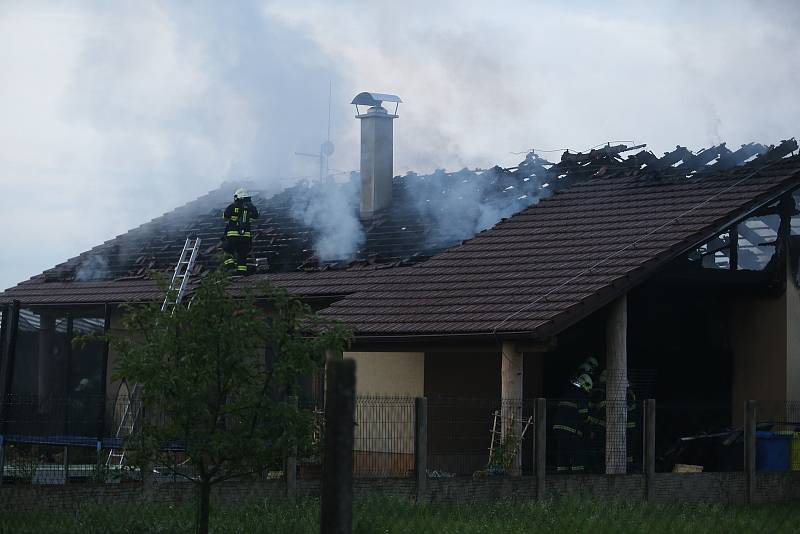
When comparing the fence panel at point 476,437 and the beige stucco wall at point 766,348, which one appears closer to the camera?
the fence panel at point 476,437

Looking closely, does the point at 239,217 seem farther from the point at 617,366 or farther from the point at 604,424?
the point at 604,424

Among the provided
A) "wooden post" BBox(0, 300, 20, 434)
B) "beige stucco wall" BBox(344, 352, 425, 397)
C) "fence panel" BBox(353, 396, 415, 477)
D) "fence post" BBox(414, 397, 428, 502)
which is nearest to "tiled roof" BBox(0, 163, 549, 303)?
"wooden post" BBox(0, 300, 20, 434)

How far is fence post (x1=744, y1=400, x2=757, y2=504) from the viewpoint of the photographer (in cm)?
1634

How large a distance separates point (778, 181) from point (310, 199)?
10.7 meters

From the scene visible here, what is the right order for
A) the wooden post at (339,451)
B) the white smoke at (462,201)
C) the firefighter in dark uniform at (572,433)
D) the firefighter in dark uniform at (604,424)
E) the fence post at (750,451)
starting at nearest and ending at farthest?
the wooden post at (339,451) → the fence post at (750,451) → the firefighter in dark uniform at (572,433) → the firefighter in dark uniform at (604,424) → the white smoke at (462,201)

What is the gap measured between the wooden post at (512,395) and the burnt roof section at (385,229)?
4.48m

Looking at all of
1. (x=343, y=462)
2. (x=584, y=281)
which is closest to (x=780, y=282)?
(x=584, y=281)

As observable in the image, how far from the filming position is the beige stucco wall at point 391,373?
817 inches

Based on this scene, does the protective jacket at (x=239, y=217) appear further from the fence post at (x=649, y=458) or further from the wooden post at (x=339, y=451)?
the wooden post at (x=339, y=451)

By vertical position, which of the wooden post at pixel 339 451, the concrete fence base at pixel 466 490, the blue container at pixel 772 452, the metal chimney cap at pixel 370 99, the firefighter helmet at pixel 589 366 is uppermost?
the metal chimney cap at pixel 370 99

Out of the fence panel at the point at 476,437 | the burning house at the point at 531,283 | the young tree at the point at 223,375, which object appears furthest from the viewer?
the burning house at the point at 531,283

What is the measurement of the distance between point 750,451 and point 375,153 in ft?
39.6

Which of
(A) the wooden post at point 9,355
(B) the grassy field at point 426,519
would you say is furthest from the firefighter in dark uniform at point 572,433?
(A) the wooden post at point 9,355

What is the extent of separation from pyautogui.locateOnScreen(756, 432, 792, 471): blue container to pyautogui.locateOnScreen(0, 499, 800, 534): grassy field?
343 cm
